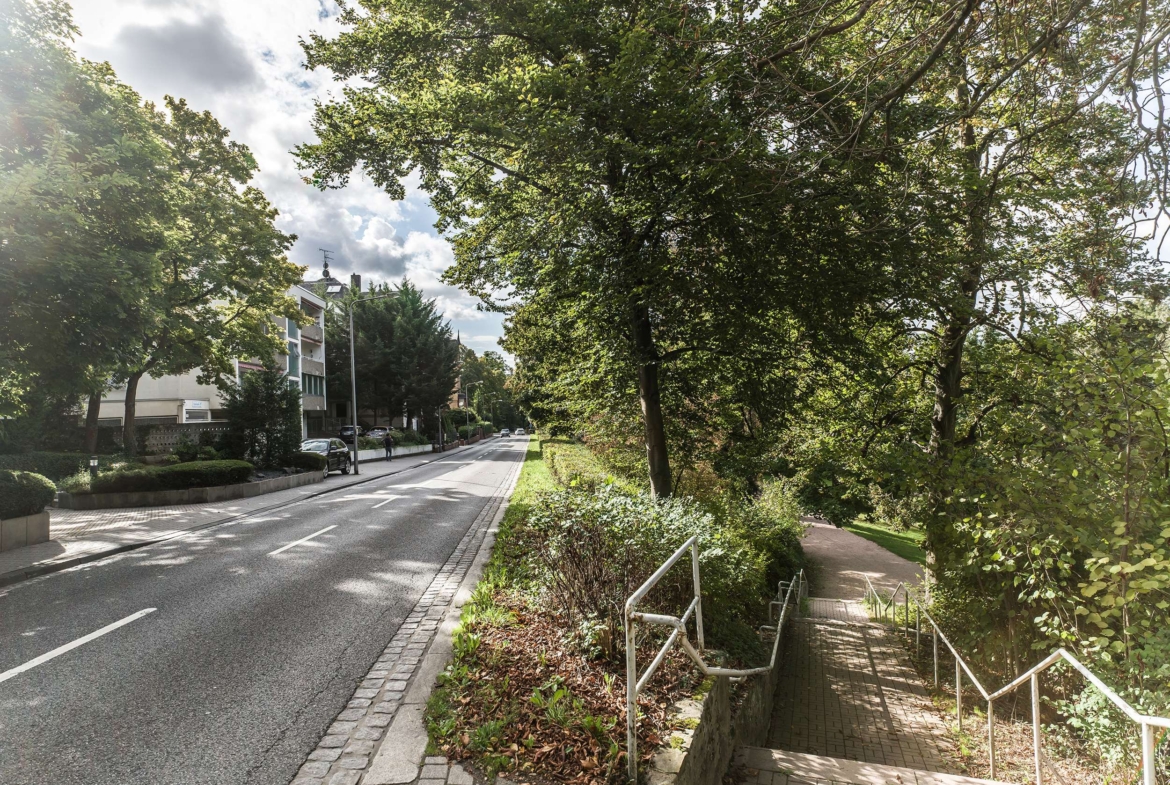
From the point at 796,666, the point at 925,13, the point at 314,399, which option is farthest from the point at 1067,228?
the point at 314,399

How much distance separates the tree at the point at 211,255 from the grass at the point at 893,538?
28.0 meters

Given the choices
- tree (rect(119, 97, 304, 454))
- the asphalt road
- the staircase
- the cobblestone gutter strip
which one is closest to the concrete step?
the staircase

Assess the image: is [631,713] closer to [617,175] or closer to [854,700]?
[854,700]

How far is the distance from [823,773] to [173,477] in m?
18.8

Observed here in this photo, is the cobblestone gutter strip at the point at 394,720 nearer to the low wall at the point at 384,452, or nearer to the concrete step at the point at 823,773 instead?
the concrete step at the point at 823,773

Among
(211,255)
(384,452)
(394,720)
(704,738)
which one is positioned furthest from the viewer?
(384,452)

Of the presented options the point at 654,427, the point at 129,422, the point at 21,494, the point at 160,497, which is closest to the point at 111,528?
the point at 21,494

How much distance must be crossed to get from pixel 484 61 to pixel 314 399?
144ft

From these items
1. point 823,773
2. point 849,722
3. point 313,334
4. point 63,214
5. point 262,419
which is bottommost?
point 849,722

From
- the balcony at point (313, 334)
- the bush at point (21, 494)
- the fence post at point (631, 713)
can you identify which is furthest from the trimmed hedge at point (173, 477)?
the balcony at point (313, 334)

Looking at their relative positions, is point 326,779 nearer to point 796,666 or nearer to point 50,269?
point 796,666

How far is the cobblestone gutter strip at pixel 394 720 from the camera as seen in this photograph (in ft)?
11.9

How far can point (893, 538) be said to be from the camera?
106 feet

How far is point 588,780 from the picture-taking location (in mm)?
3365
